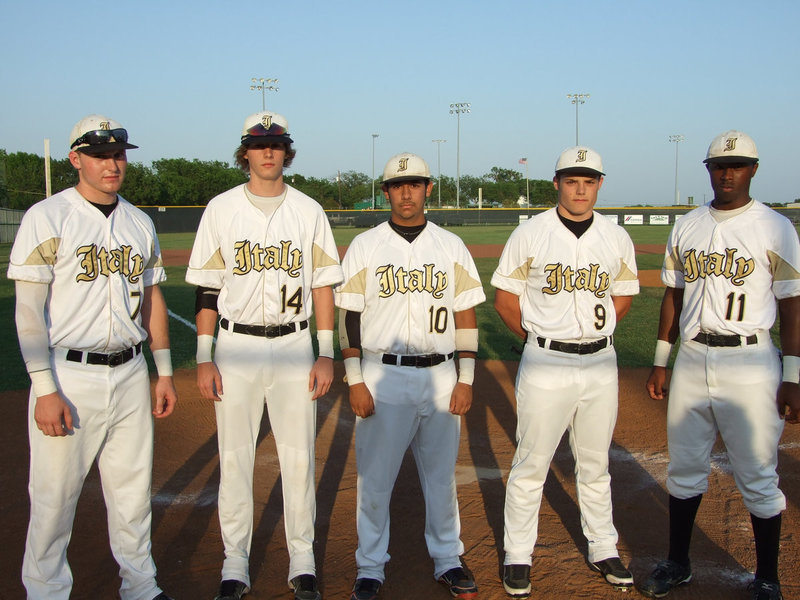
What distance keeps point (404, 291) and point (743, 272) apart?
1.69m

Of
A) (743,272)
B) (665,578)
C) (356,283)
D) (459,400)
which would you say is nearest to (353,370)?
(356,283)

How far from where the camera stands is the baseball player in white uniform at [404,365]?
11.0ft

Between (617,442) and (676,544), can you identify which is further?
(617,442)

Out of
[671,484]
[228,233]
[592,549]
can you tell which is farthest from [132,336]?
[671,484]

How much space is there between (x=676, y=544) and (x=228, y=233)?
108 inches

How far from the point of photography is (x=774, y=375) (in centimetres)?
334

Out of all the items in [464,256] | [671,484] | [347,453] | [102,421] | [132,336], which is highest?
[464,256]

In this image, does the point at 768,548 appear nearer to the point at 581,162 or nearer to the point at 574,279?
the point at 574,279

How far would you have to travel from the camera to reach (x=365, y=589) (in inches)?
127

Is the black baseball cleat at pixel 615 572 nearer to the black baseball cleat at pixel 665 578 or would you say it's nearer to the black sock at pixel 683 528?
the black baseball cleat at pixel 665 578

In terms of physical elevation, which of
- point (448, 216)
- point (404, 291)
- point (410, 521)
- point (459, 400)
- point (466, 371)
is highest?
point (448, 216)

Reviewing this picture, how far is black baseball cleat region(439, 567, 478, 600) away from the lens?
324 cm

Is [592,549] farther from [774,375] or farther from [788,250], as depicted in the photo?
[788,250]

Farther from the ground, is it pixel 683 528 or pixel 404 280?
pixel 404 280
